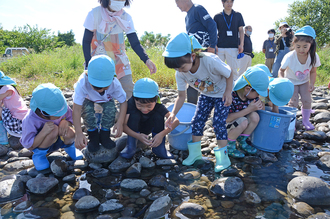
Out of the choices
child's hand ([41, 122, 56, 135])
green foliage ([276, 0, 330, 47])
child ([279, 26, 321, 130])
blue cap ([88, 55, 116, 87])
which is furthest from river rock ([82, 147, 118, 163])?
green foliage ([276, 0, 330, 47])

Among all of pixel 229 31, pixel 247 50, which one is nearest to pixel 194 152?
pixel 229 31

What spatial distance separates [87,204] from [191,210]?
2.47ft

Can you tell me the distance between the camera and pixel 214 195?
1.86 m

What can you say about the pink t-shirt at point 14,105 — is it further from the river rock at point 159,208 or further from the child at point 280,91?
the child at point 280,91

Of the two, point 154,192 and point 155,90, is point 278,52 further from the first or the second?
point 154,192

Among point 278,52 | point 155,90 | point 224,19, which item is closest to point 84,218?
point 155,90

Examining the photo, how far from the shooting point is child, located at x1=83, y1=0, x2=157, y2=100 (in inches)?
97.2

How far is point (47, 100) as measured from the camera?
78.3 inches

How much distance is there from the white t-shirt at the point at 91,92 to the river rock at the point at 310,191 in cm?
170

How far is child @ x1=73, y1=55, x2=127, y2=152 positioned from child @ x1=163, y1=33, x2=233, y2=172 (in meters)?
0.53

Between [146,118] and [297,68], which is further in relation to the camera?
[297,68]

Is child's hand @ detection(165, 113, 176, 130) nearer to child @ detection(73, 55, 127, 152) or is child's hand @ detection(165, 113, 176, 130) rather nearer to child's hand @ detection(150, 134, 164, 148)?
child's hand @ detection(150, 134, 164, 148)

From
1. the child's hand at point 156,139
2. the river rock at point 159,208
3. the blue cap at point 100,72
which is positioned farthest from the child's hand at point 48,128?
the river rock at point 159,208

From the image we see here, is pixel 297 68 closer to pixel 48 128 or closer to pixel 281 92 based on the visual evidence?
pixel 281 92
